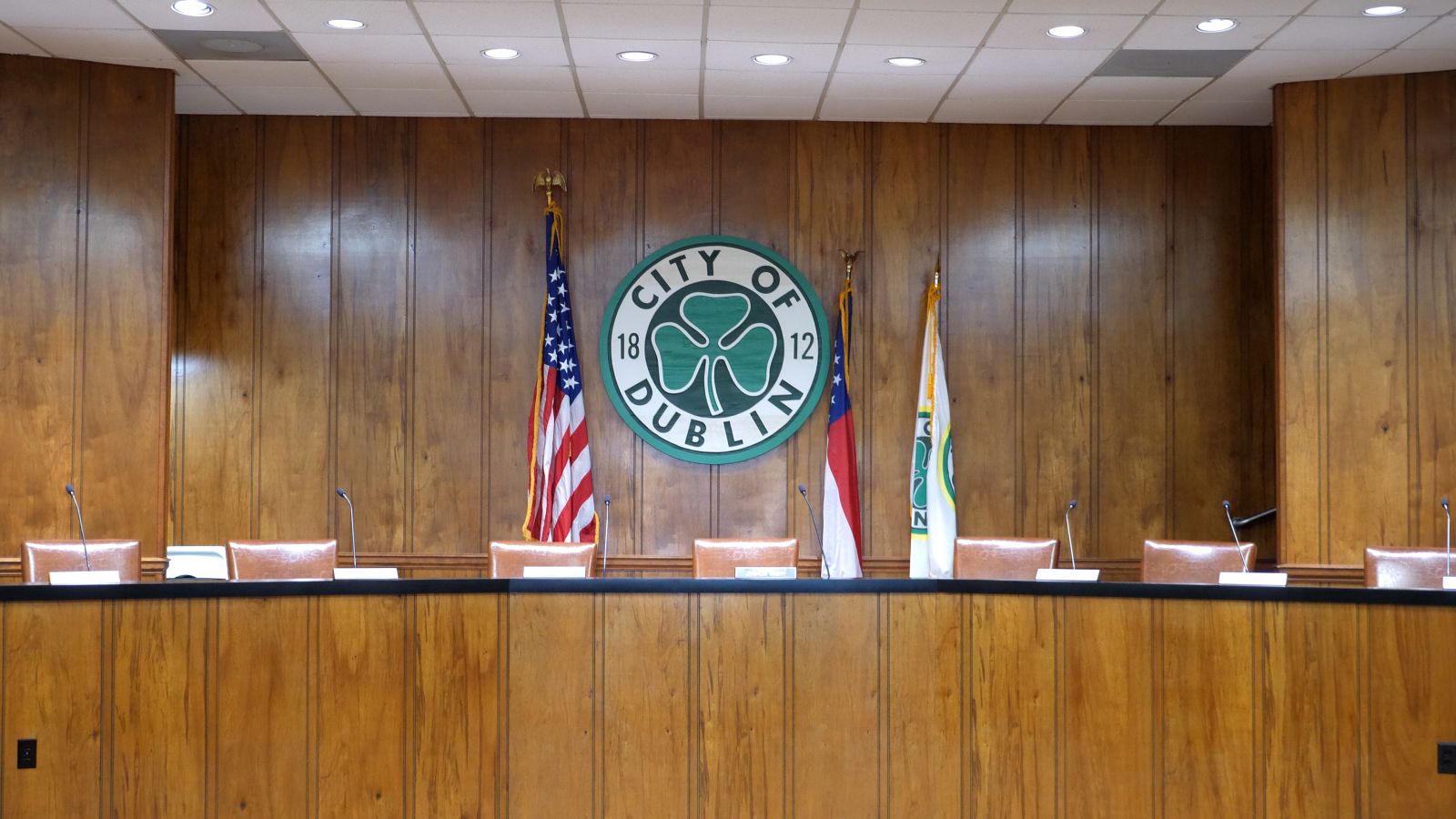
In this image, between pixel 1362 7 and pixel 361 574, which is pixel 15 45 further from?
pixel 1362 7

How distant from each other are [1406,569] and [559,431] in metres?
3.78

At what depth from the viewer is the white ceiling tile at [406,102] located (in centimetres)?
610

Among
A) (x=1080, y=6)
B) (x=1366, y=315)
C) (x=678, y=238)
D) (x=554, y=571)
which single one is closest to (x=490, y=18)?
(x=678, y=238)

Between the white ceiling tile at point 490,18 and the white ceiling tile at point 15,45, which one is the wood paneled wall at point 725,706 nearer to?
the white ceiling tile at point 490,18

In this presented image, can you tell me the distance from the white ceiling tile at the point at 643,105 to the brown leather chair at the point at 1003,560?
261cm

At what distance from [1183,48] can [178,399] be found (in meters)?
5.09

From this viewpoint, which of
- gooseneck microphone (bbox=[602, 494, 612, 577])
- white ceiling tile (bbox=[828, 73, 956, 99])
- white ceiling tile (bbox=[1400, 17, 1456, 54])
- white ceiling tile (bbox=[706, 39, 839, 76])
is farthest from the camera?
gooseneck microphone (bbox=[602, 494, 612, 577])

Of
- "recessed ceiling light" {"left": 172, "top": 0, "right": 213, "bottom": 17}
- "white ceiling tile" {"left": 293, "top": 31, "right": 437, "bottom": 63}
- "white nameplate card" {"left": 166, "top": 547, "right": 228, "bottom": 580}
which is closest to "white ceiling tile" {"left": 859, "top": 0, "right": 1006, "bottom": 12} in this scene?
"white ceiling tile" {"left": 293, "top": 31, "right": 437, "bottom": 63}

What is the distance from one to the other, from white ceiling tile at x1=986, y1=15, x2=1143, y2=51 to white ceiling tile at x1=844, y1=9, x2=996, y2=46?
0.29ft

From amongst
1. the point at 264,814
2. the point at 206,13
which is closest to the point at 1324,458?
the point at 264,814

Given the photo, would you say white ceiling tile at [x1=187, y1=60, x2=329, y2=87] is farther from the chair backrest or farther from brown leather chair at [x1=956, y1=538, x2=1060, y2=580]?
the chair backrest

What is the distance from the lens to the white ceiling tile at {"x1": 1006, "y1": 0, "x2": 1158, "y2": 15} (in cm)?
486

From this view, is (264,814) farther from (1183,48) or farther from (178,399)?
(1183,48)

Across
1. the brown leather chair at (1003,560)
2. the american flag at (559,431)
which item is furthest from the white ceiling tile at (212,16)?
the brown leather chair at (1003,560)
